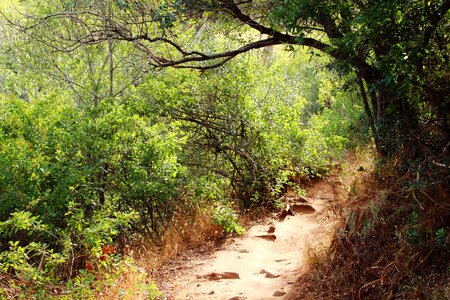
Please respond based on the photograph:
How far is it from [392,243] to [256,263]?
9.58 feet

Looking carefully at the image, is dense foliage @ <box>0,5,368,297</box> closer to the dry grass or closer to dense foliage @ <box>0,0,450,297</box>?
dense foliage @ <box>0,0,450,297</box>

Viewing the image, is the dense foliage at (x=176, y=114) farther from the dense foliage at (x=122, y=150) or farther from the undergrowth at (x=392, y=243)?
the undergrowth at (x=392, y=243)

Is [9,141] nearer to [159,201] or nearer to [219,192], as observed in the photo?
[159,201]

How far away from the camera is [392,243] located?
18.5 ft

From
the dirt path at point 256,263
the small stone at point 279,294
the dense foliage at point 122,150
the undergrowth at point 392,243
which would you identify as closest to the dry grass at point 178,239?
the dense foliage at point 122,150

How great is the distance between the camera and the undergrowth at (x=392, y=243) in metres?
5.04

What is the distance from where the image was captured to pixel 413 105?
6.04 metres

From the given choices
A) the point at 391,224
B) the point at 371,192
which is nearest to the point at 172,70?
the point at 371,192

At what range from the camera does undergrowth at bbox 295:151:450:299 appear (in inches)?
199

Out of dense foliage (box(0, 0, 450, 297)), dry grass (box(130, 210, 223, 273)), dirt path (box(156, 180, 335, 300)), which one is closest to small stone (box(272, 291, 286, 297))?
dirt path (box(156, 180, 335, 300))

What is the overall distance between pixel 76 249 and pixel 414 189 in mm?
4459

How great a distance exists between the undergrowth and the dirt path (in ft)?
1.90

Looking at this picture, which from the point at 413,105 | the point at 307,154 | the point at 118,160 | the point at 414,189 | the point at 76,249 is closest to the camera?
the point at 414,189

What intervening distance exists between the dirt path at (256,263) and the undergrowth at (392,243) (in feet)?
1.90
